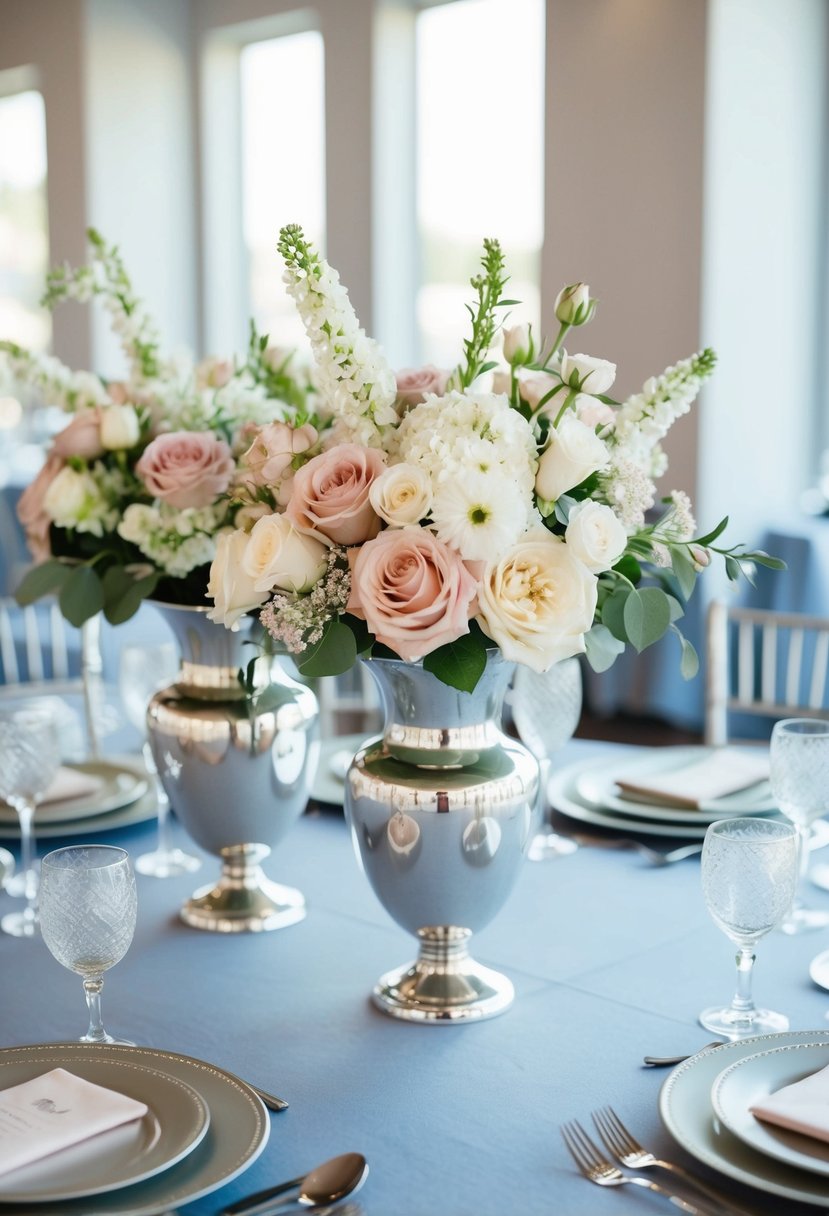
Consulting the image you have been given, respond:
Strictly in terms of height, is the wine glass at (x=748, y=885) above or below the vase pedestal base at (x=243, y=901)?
above

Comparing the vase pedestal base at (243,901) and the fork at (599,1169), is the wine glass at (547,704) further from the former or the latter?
the fork at (599,1169)

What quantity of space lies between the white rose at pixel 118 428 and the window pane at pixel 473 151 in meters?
3.76

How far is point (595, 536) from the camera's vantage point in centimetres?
110

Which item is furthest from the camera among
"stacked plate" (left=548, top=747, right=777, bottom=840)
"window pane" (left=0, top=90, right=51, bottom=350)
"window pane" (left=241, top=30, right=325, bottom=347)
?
"window pane" (left=0, top=90, right=51, bottom=350)

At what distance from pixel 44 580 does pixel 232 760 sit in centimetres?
30

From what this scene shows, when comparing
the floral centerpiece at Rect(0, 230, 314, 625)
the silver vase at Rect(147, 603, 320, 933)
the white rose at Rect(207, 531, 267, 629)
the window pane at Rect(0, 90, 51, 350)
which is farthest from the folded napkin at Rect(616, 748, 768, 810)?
the window pane at Rect(0, 90, 51, 350)

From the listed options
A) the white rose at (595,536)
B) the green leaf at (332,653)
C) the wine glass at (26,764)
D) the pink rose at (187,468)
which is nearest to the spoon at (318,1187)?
the green leaf at (332,653)

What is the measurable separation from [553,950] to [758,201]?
3.61 metres

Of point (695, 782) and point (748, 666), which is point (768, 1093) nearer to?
point (695, 782)

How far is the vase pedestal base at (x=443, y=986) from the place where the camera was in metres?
1.20

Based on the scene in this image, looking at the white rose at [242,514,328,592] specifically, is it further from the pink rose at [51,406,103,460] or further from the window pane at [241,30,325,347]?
the window pane at [241,30,325,347]

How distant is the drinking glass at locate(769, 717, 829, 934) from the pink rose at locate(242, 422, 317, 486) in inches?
21.3

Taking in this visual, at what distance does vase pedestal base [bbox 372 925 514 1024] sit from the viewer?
1.20 meters

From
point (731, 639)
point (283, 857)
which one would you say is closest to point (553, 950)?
point (283, 857)
